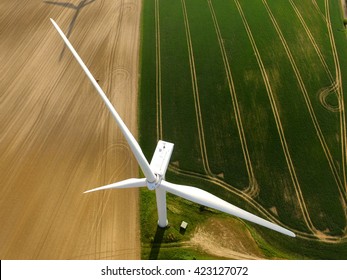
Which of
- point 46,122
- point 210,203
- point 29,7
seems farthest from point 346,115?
point 29,7

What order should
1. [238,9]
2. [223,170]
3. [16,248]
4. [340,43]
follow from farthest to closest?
[238,9], [340,43], [223,170], [16,248]

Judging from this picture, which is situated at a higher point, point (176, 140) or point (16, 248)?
point (176, 140)

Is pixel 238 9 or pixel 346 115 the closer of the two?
pixel 346 115

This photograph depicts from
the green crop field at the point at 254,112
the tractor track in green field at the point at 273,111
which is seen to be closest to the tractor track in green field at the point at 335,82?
the tractor track in green field at the point at 273,111

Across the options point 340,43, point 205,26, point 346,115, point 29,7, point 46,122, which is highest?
point 29,7

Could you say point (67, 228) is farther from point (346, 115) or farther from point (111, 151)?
point (346, 115)

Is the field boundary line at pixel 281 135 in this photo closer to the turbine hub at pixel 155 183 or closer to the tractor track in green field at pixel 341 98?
the tractor track in green field at pixel 341 98

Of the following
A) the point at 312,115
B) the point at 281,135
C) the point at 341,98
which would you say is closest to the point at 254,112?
the point at 281,135

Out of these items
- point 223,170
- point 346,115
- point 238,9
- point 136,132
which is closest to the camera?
point 223,170
